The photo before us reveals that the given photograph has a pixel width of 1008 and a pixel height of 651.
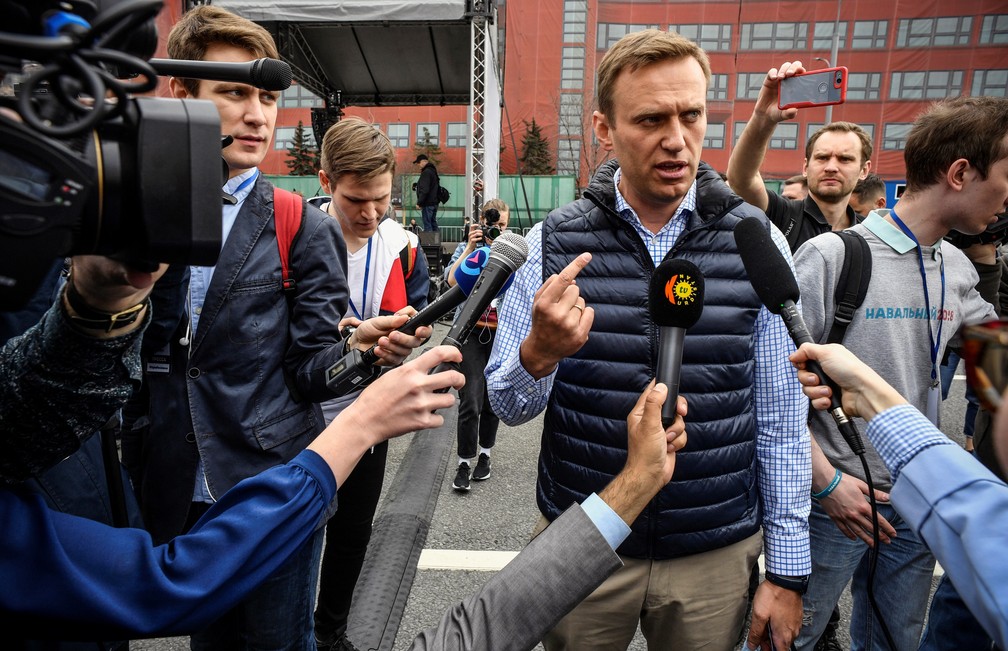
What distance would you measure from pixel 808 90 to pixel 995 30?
32575 mm

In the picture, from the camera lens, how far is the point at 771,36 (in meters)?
24.1

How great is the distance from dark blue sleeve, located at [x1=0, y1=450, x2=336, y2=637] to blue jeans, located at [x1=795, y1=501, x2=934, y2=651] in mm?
1842

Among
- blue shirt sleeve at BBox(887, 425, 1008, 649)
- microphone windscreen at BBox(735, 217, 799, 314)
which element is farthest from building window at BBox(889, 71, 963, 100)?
blue shirt sleeve at BBox(887, 425, 1008, 649)

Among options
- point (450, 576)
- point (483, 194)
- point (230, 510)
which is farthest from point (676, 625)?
point (483, 194)

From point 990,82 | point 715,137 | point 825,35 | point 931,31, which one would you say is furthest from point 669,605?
point 931,31

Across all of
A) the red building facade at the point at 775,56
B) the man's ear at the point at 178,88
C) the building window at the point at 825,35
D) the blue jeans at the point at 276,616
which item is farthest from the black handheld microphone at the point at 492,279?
the building window at the point at 825,35

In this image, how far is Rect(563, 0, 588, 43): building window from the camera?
2603cm

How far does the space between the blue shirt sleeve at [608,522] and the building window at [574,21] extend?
2794 cm

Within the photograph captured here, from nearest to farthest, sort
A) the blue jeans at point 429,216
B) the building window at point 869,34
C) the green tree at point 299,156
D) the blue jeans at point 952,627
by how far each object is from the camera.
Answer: the blue jeans at point 952,627, the blue jeans at point 429,216, the building window at point 869,34, the green tree at point 299,156

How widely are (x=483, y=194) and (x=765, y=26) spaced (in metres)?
21.5

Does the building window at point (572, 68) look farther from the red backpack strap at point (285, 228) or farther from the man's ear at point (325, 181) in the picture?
the red backpack strap at point (285, 228)

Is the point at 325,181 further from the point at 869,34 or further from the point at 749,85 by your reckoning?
the point at 869,34

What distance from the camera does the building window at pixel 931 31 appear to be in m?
25.2

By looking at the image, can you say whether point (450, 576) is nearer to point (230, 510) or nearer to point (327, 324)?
point (327, 324)
